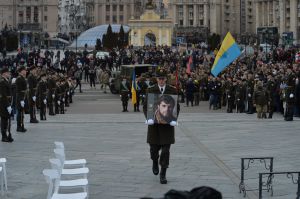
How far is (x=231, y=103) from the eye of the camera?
29016 mm

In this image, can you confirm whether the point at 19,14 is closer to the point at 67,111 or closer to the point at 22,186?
the point at 67,111

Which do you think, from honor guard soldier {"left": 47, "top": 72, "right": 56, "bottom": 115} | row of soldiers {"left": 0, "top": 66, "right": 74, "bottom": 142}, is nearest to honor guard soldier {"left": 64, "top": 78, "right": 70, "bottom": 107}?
row of soldiers {"left": 0, "top": 66, "right": 74, "bottom": 142}

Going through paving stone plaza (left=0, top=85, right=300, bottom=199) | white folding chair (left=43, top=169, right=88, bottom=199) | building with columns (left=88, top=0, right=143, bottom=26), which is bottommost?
paving stone plaza (left=0, top=85, right=300, bottom=199)

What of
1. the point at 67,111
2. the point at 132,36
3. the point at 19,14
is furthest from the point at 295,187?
the point at 19,14

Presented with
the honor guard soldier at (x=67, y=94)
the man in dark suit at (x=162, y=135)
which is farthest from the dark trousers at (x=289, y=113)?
the man in dark suit at (x=162, y=135)

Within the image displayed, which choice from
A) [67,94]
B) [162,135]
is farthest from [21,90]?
[67,94]

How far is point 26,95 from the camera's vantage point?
22.1m

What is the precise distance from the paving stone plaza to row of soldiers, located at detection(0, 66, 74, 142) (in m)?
0.48

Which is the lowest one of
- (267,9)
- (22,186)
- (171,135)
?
(22,186)

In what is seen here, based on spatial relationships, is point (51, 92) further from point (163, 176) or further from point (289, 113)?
point (163, 176)

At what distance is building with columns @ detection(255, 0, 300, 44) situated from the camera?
108m

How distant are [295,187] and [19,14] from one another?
134m

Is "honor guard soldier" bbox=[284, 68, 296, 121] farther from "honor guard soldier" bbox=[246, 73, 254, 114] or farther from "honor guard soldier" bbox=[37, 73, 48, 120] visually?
"honor guard soldier" bbox=[37, 73, 48, 120]

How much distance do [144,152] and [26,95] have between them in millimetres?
6890
